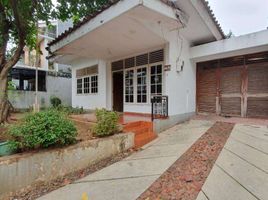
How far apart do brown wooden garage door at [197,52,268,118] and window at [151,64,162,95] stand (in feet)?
7.19

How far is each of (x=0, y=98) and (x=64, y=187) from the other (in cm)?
390

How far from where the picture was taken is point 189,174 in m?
3.58

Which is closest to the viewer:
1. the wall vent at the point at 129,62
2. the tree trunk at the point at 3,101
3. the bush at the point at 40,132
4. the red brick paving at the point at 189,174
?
the red brick paving at the point at 189,174

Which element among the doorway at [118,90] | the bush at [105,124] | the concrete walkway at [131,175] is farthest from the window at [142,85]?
the bush at [105,124]

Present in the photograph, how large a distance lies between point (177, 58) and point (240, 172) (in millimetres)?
4981

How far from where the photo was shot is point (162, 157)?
15.0 ft

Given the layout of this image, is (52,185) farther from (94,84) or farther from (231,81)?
(94,84)

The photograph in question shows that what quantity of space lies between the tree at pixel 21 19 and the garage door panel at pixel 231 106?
21.6ft

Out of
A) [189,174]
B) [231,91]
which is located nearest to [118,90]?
[231,91]

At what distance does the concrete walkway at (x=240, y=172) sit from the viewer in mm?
2914

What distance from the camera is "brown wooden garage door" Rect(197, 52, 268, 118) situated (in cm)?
743

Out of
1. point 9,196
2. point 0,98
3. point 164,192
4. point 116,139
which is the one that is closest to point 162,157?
point 116,139

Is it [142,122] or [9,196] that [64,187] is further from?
[142,122]

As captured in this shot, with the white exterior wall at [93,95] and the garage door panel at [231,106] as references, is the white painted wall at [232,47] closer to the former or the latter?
the garage door panel at [231,106]
